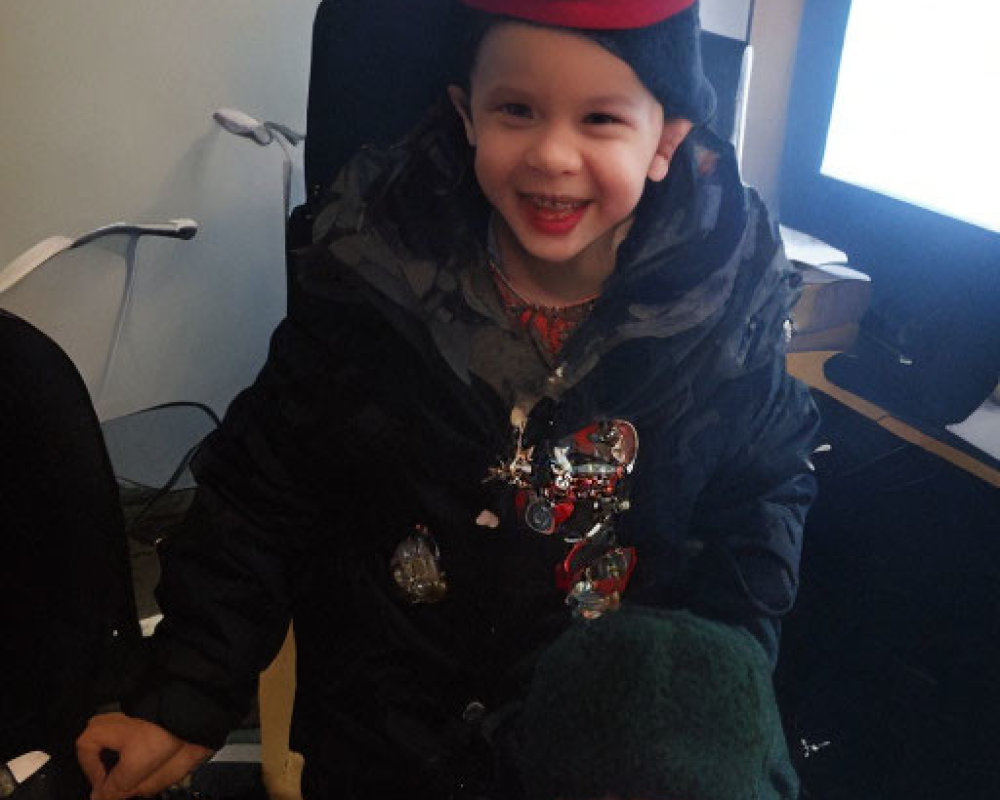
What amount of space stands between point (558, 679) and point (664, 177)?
0.45 metres

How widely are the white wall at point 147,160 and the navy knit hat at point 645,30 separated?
0.64 metres

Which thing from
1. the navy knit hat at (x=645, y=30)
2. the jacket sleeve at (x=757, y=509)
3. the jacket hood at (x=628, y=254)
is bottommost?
the jacket sleeve at (x=757, y=509)

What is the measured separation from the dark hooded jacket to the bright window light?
302mm

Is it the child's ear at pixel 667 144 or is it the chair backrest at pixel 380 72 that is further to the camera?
the chair backrest at pixel 380 72

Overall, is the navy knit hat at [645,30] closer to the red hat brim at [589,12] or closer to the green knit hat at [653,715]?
the red hat brim at [589,12]

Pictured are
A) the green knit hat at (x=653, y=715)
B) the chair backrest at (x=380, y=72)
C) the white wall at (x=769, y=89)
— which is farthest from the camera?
the white wall at (x=769, y=89)

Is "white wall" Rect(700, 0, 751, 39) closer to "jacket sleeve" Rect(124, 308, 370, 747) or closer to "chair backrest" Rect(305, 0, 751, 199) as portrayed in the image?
"chair backrest" Rect(305, 0, 751, 199)

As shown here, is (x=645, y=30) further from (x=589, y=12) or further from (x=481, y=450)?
(x=481, y=450)

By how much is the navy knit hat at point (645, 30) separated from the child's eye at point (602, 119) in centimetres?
3

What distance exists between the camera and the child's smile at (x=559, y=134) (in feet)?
2.05

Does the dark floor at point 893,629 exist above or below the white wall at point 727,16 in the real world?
below

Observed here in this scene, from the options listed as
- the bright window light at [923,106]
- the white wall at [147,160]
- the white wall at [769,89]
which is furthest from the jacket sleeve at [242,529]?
the white wall at [769,89]

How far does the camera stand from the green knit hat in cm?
43

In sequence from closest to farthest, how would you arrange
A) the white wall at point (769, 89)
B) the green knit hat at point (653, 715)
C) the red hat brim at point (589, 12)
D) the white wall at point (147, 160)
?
the green knit hat at point (653, 715)
the red hat brim at point (589, 12)
the white wall at point (147, 160)
the white wall at point (769, 89)
